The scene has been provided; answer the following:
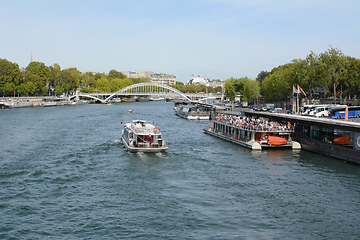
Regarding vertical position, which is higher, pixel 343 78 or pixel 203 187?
pixel 343 78

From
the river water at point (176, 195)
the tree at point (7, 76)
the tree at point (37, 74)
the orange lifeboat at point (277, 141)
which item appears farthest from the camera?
the tree at point (37, 74)

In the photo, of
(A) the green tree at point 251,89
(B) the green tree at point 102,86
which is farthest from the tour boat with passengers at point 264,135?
(B) the green tree at point 102,86

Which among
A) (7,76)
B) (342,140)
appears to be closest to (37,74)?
(7,76)

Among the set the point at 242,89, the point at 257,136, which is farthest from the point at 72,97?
the point at 257,136

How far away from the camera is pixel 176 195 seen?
21656 millimetres

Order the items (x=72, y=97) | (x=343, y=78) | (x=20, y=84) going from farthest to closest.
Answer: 1. (x=72, y=97)
2. (x=20, y=84)
3. (x=343, y=78)

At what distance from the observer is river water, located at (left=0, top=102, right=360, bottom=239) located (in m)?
17.0

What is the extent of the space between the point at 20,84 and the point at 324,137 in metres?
115

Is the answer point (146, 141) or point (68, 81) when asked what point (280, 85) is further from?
point (68, 81)

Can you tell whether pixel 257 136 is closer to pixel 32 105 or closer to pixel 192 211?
pixel 192 211

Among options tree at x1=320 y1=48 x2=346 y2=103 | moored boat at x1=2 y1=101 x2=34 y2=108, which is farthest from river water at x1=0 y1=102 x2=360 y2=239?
moored boat at x1=2 y1=101 x2=34 y2=108

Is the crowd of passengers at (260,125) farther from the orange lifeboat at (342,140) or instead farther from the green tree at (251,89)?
the green tree at (251,89)

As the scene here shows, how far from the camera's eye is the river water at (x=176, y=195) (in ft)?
55.9

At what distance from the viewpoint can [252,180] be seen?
24984 mm
